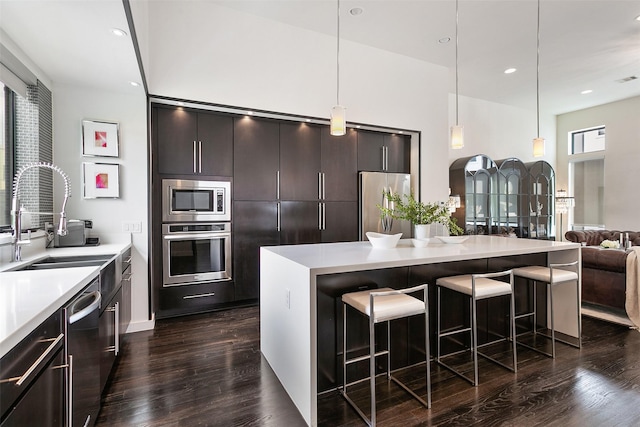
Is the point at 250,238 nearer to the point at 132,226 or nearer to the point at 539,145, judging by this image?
the point at 132,226

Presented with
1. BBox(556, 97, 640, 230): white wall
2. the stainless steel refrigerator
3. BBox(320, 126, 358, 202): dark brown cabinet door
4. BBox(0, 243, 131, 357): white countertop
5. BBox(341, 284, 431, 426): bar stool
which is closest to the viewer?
BBox(0, 243, 131, 357): white countertop

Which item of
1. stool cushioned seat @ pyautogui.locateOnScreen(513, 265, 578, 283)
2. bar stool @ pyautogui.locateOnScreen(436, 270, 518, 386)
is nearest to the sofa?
stool cushioned seat @ pyautogui.locateOnScreen(513, 265, 578, 283)

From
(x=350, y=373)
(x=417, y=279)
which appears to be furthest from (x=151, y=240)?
(x=417, y=279)

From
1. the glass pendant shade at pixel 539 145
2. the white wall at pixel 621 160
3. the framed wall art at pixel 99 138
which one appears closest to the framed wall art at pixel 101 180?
the framed wall art at pixel 99 138

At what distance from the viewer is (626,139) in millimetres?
6559

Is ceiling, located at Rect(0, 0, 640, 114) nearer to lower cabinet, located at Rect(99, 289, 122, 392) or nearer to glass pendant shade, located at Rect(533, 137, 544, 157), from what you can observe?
→ glass pendant shade, located at Rect(533, 137, 544, 157)

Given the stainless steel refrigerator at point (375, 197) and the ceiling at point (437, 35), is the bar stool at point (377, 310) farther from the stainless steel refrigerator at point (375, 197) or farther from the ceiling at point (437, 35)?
the stainless steel refrigerator at point (375, 197)

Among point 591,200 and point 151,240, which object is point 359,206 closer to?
point 151,240

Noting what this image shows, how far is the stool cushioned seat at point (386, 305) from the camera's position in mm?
1786

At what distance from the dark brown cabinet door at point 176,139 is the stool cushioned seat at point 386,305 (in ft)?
8.44

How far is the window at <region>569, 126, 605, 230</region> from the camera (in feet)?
23.2

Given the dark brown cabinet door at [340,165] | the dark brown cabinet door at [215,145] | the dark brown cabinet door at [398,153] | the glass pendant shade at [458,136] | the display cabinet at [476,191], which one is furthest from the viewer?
the display cabinet at [476,191]

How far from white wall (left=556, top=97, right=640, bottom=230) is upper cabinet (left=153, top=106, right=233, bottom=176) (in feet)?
26.1

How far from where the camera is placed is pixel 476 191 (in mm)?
5746
